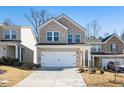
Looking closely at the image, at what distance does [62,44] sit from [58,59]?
2.09 m

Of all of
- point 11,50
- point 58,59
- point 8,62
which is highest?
point 11,50

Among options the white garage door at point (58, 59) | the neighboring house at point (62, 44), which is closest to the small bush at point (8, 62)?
the neighboring house at point (62, 44)

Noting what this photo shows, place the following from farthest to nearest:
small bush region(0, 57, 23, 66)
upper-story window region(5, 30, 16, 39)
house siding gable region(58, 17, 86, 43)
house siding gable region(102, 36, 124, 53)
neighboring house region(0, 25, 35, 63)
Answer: house siding gable region(102, 36, 124, 53)
house siding gable region(58, 17, 86, 43)
upper-story window region(5, 30, 16, 39)
neighboring house region(0, 25, 35, 63)
small bush region(0, 57, 23, 66)

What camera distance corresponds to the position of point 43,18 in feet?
206

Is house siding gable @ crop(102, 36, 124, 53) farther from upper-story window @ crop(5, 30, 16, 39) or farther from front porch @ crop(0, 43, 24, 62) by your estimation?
upper-story window @ crop(5, 30, 16, 39)

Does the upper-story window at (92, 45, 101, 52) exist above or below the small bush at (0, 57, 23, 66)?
above

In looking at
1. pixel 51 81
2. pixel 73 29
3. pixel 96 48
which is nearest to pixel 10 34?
pixel 73 29

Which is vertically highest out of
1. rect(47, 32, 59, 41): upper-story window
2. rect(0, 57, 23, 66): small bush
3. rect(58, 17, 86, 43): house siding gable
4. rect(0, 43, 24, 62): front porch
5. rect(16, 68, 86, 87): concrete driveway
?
rect(58, 17, 86, 43): house siding gable

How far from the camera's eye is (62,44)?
35.8m

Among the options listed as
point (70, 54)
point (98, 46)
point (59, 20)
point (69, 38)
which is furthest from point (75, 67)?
point (98, 46)

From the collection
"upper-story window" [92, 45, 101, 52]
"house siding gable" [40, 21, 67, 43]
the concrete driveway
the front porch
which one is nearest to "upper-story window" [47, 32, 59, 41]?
"house siding gable" [40, 21, 67, 43]

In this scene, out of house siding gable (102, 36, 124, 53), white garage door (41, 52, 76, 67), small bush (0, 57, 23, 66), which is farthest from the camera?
house siding gable (102, 36, 124, 53)

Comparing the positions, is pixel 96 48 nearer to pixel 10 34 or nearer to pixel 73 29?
pixel 73 29

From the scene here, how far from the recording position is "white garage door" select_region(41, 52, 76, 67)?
35062mm
